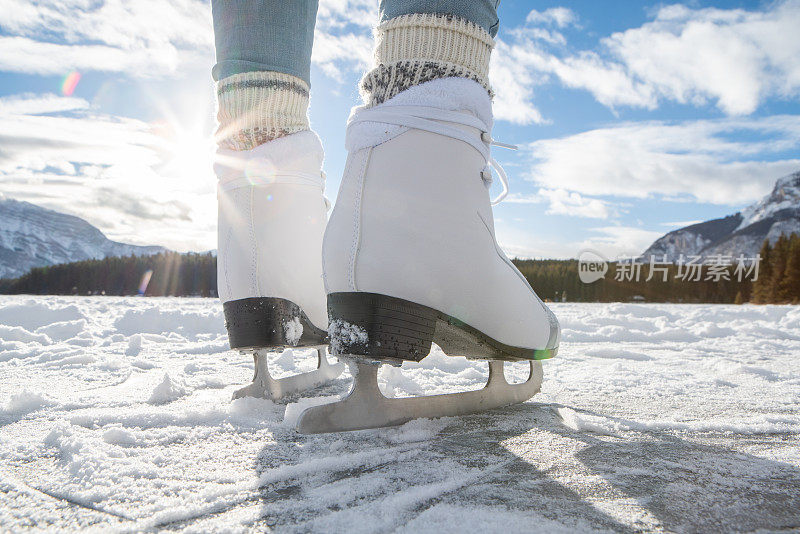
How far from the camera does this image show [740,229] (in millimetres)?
122062

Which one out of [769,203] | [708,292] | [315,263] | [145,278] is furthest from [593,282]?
[769,203]

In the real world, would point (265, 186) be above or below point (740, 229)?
below

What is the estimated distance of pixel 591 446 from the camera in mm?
733

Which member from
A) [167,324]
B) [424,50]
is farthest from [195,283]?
[424,50]

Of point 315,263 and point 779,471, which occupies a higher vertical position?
point 315,263

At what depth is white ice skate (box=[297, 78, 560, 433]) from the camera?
2.72ft

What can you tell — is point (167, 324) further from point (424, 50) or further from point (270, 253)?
point (424, 50)

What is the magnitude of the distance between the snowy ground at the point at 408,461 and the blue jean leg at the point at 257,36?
2.51 feet

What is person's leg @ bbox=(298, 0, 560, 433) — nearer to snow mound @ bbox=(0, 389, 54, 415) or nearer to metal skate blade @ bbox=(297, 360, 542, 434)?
metal skate blade @ bbox=(297, 360, 542, 434)

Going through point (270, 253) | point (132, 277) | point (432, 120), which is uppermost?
point (432, 120)

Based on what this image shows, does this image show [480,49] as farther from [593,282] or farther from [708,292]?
[708,292]

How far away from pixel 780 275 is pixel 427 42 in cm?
2874

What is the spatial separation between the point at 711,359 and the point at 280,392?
1.66 m

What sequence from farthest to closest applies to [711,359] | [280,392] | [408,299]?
1. [711,359]
2. [280,392]
3. [408,299]
